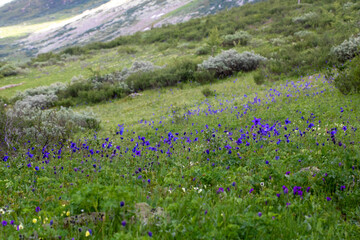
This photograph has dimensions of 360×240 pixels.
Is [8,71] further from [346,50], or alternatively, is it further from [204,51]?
[346,50]

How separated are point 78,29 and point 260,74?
89.2 metres

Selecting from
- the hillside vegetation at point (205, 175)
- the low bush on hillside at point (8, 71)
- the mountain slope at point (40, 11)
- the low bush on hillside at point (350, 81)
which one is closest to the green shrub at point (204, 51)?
the hillside vegetation at point (205, 175)

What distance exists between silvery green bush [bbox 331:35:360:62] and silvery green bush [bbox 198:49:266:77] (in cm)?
432

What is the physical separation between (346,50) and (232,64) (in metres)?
6.16

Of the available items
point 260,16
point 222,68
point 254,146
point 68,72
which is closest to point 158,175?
point 254,146

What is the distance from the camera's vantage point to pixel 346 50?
12.5m

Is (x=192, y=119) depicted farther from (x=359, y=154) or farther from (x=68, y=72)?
(x=68, y=72)

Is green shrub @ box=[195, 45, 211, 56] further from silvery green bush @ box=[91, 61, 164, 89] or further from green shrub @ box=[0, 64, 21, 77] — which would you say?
green shrub @ box=[0, 64, 21, 77]

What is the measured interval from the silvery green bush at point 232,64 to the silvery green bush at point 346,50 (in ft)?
14.2

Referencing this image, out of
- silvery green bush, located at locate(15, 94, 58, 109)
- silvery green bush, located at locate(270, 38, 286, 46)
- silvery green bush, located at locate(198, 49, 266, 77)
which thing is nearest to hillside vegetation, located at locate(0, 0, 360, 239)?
silvery green bush, located at locate(198, 49, 266, 77)

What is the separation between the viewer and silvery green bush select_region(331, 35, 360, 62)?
40.3ft

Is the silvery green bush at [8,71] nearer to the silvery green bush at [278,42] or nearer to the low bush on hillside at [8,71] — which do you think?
the low bush on hillside at [8,71]

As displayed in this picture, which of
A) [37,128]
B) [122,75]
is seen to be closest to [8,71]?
[122,75]

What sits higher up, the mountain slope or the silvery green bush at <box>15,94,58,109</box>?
the mountain slope
